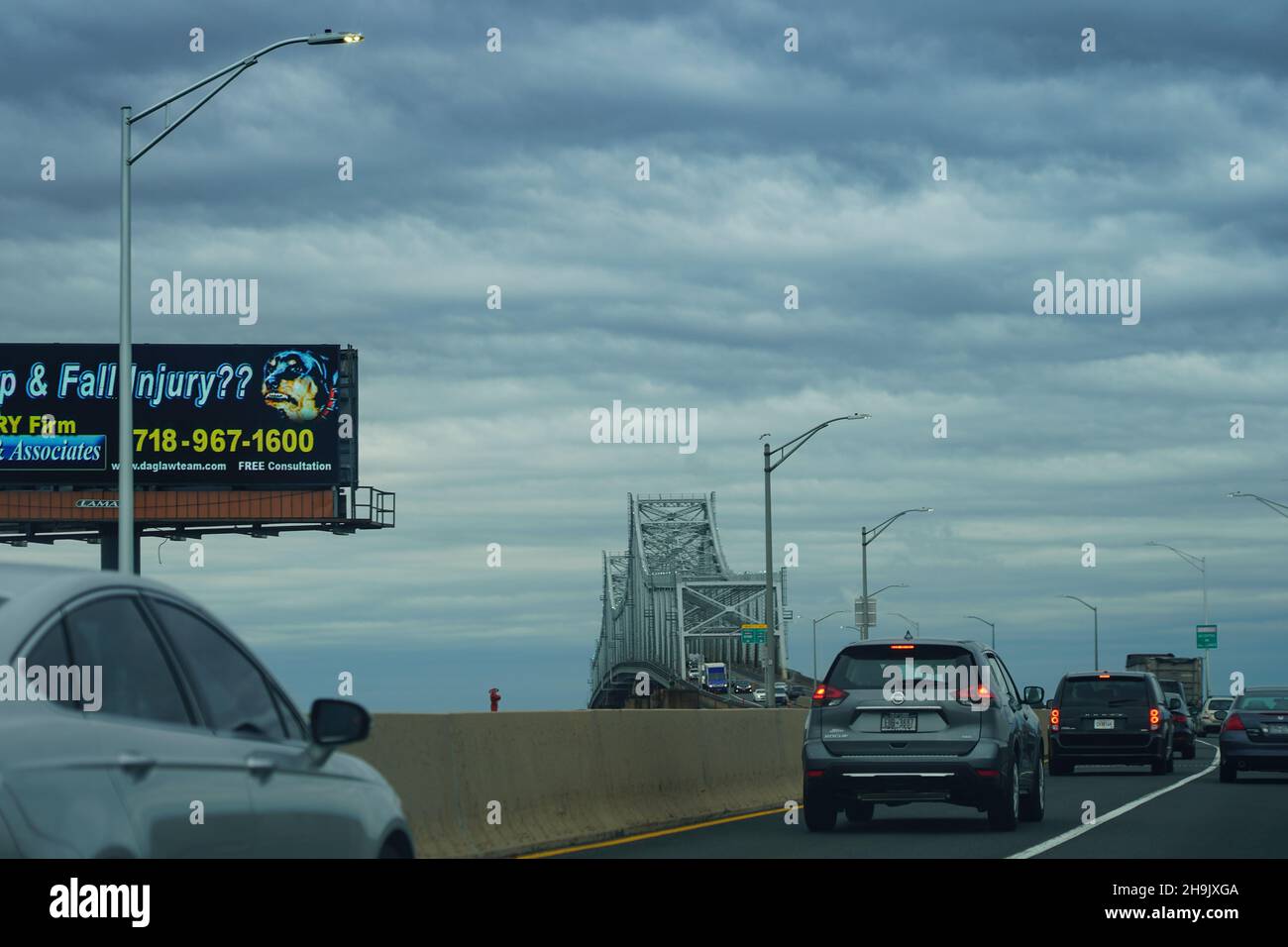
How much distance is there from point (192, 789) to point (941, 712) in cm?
1325

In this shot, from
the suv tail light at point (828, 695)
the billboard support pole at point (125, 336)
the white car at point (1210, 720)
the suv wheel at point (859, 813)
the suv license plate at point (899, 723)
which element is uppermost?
the billboard support pole at point (125, 336)

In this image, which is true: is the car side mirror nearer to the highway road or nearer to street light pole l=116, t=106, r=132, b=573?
the highway road

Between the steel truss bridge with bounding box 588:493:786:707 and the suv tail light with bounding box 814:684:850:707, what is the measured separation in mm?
103076

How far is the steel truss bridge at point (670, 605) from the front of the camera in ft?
447

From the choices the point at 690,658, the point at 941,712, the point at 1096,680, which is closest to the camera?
the point at 941,712

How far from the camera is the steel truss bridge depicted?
13612 cm

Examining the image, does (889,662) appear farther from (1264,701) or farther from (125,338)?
(1264,701)

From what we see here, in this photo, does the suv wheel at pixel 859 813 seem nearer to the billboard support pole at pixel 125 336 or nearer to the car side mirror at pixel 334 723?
the billboard support pole at pixel 125 336

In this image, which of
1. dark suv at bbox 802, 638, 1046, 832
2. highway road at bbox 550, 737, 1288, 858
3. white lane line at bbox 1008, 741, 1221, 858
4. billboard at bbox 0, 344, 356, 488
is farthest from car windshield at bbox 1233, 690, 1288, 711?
billboard at bbox 0, 344, 356, 488

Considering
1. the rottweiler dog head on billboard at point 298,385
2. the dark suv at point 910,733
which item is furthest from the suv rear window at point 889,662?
the rottweiler dog head on billboard at point 298,385
